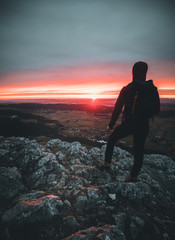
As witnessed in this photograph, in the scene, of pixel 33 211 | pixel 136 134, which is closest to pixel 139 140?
pixel 136 134

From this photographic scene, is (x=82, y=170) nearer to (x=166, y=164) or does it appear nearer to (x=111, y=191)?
(x=111, y=191)

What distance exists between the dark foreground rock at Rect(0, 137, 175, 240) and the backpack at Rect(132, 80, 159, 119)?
3981 millimetres

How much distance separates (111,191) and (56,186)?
9.34 feet

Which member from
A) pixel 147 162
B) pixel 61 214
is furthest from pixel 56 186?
pixel 147 162

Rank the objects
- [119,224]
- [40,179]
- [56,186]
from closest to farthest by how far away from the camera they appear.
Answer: [119,224]
[56,186]
[40,179]

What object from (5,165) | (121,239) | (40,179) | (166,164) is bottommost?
(166,164)

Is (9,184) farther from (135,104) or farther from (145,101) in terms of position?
(145,101)

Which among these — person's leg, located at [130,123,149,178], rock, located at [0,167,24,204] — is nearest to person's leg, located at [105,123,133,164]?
person's leg, located at [130,123,149,178]

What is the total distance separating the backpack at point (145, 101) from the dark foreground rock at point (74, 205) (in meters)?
3.98

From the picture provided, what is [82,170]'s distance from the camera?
24.0 feet

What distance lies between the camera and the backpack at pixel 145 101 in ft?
14.1

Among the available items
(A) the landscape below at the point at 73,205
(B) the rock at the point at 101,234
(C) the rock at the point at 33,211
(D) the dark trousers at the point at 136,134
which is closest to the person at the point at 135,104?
(D) the dark trousers at the point at 136,134

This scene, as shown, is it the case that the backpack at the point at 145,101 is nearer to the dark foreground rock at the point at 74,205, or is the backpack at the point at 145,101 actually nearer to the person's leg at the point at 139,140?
the person's leg at the point at 139,140

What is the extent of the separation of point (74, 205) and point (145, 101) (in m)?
5.30
